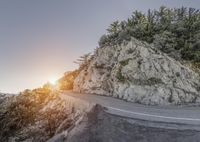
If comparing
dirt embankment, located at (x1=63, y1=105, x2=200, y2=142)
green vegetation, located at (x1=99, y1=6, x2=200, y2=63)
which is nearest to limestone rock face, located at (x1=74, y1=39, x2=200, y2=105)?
green vegetation, located at (x1=99, y1=6, x2=200, y2=63)

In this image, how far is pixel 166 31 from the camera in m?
31.7

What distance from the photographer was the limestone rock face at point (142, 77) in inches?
891

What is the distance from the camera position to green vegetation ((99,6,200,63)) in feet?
98.0

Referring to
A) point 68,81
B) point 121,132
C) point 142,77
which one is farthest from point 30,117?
point 68,81

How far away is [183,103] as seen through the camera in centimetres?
2244

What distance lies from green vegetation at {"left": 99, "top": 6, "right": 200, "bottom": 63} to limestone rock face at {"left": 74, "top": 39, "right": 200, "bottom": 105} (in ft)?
7.43

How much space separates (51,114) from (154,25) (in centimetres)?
1900

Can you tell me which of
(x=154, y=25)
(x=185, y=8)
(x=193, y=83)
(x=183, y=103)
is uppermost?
(x=185, y=8)

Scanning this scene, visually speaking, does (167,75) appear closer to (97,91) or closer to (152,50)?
(152,50)

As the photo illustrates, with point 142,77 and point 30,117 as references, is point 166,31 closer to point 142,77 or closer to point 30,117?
point 142,77

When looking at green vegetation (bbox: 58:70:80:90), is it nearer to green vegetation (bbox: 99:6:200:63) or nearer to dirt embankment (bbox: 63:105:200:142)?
green vegetation (bbox: 99:6:200:63)

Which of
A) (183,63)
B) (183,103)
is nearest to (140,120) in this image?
(183,103)

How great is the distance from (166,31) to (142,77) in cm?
971

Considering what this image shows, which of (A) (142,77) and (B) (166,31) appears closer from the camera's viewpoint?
(A) (142,77)
